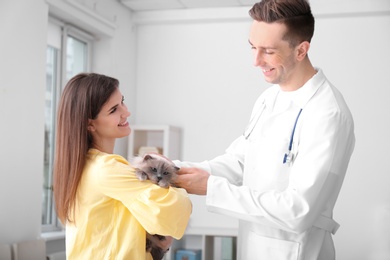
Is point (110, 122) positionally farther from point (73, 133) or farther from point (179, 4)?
point (179, 4)

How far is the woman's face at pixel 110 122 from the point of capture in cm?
208

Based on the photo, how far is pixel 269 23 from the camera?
2.18m

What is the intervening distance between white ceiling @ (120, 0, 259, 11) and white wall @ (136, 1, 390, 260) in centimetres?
12

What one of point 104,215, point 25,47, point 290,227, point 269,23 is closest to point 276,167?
point 290,227

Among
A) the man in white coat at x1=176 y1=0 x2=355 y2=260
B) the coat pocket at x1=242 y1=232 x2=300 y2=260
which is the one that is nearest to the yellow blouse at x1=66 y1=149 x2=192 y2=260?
the man in white coat at x1=176 y1=0 x2=355 y2=260

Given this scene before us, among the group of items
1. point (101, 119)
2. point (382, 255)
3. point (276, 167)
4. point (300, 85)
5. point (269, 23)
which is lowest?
point (382, 255)

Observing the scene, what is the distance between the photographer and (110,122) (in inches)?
82.2

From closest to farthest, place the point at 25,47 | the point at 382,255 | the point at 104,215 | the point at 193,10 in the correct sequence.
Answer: the point at 104,215, the point at 25,47, the point at 382,255, the point at 193,10

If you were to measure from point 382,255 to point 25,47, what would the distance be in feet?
12.3

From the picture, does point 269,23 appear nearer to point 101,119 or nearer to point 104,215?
point 101,119

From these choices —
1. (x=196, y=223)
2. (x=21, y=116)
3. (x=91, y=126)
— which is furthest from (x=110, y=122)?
(x=196, y=223)

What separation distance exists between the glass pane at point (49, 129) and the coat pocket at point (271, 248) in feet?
10.4

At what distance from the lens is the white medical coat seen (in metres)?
2.04

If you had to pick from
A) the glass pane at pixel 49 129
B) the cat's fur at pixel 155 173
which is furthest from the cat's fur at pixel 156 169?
the glass pane at pixel 49 129
